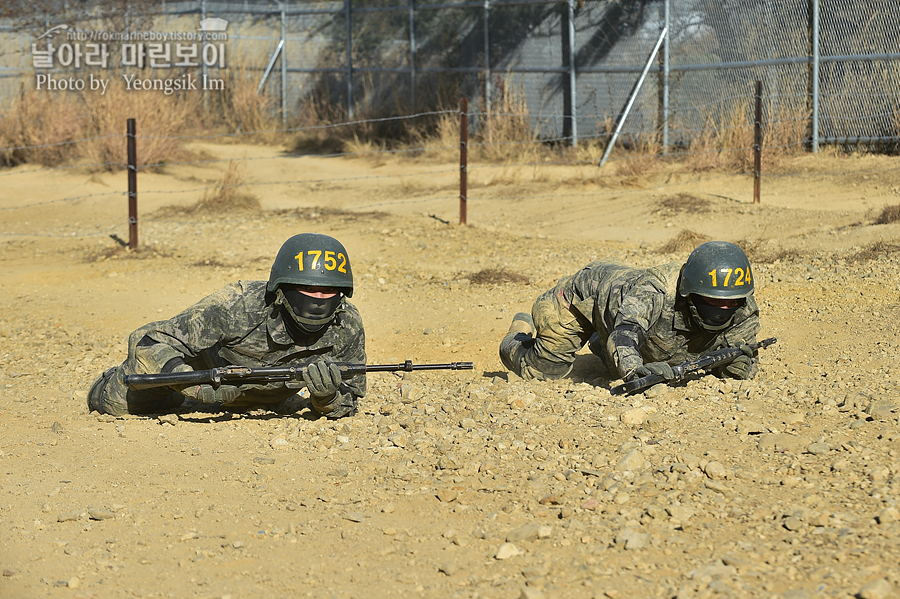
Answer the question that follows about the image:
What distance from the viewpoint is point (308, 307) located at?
194 inches

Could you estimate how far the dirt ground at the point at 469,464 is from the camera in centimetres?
336

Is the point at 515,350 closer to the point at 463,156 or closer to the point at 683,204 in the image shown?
the point at 463,156

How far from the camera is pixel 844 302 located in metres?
7.57

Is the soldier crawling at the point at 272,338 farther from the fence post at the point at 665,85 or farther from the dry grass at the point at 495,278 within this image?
the fence post at the point at 665,85

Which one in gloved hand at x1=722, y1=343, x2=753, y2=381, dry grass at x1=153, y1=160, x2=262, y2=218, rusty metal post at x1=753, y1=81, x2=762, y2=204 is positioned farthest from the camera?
dry grass at x1=153, y1=160, x2=262, y2=218

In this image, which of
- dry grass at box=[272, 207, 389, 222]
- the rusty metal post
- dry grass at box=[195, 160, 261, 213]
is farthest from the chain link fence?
dry grass at box=[195, 160, 261, 213]

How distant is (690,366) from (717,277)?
54 cm

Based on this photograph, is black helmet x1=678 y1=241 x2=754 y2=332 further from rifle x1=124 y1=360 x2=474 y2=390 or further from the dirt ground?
rifle x1=124 y1=360 x2=474 y2=390

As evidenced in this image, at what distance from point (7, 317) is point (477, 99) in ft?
36.8

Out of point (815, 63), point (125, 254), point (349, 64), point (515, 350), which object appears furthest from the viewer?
point (349, 64)

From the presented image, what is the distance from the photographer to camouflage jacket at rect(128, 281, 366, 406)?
16.6 ft

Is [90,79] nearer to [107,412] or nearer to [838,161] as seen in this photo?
[838,161]

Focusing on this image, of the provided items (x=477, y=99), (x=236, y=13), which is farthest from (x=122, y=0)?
(x=477, y=99)

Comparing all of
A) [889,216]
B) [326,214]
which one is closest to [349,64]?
[326,214]
